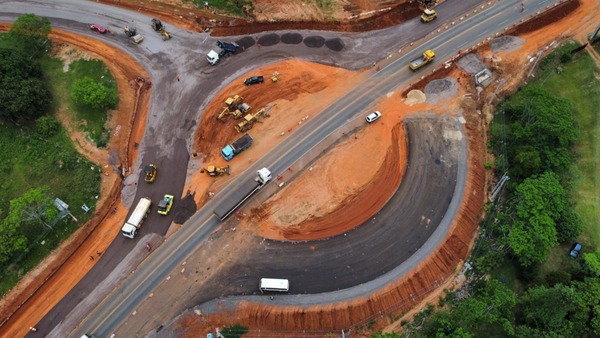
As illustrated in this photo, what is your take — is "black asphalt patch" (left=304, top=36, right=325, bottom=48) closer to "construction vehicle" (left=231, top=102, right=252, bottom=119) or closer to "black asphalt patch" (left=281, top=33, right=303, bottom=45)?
"black asphalt patch" (left=281, top=33, right=303, bottom=45)

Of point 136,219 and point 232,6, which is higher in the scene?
point 232,6

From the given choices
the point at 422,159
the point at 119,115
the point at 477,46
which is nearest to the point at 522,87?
the point at 477,46

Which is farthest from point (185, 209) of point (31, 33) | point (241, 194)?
point (31, 33)

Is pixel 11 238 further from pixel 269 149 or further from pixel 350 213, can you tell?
pixel 350 213

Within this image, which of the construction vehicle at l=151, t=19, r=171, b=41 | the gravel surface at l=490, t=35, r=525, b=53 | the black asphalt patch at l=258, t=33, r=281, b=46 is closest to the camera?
the gravel surface at l=490, t=35, r=525, b=53

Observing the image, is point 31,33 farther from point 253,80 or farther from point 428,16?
point 428,16

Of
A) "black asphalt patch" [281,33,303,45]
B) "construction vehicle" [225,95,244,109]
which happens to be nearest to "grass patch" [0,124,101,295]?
"construction vehicle" [225,95,244,109]

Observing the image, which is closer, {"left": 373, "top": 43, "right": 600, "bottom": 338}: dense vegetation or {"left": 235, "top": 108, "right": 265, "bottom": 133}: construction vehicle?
{"left": 373, "top": 43, "right": 600, "bottom": 338}: dense vegetation
